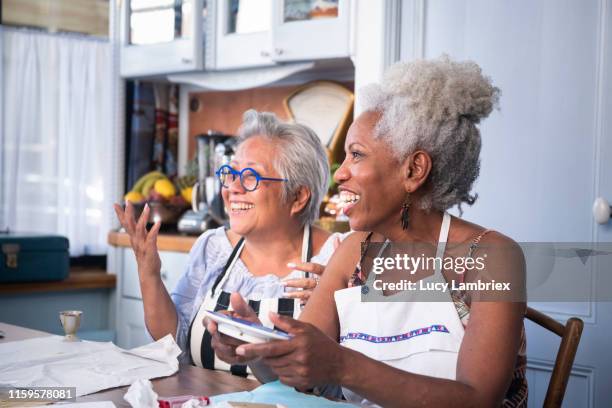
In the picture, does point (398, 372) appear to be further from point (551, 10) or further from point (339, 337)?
point (551, 10)

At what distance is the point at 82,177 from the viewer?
363 cm

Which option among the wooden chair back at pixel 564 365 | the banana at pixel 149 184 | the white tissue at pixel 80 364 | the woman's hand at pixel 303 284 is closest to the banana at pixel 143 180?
the banana at pixel 149 184

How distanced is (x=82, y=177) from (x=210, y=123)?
682mm

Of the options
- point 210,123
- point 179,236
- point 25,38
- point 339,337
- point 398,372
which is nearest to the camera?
point 398,372

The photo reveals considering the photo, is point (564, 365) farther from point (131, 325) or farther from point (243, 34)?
point (131, 325)

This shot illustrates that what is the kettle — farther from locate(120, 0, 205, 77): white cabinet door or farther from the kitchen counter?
locate(120, 0, 205, 77): white cabinet door

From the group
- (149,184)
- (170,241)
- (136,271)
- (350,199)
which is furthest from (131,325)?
(350,199)

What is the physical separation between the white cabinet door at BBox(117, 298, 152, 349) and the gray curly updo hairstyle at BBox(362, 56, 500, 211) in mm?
2198

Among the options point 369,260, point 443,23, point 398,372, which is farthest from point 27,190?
point 398,372

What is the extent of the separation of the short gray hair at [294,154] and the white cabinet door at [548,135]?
23.9 inches

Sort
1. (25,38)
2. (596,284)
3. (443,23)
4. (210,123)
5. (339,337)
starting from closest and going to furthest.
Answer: (339,337) < (596,284) < (443,23) < (25,38) < (210,123)

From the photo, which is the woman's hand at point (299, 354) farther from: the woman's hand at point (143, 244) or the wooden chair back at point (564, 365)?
the woman's hand at point (143, 244)

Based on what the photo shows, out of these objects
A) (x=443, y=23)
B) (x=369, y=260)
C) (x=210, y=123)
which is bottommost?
(x=369, y=260)

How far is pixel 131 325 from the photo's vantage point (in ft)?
11.3
